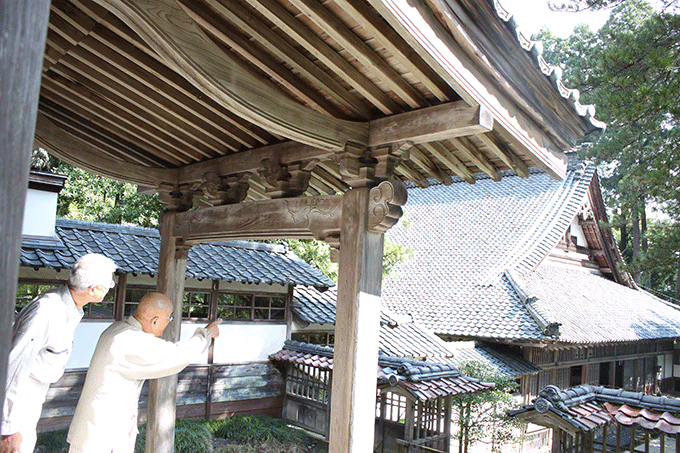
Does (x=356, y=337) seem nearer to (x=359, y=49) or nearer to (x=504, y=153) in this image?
(x=504, y=153)

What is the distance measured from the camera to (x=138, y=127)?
4230 mm

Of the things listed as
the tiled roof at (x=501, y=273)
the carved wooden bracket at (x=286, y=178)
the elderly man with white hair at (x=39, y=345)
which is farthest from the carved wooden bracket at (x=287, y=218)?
the tiled roof at (x=501, y=273)

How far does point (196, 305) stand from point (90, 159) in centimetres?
528

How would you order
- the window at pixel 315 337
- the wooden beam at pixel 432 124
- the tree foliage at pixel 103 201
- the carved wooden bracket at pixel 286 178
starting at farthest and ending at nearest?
the tree foliage at pixel 103 201
the window at pixel 315 337
the carved wooden bracket at pixel 286 178
the wooden beam at pixel 432 124

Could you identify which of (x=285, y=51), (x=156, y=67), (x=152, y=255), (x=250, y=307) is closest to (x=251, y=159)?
(x=156, y=67)

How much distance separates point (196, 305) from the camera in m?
9.39

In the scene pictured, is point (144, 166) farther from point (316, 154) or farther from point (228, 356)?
point (228, 356)

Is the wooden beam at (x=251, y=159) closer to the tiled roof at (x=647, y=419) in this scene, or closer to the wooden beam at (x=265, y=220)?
the wooden beam at (x=265, y=220)

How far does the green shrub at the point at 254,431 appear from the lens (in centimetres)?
845

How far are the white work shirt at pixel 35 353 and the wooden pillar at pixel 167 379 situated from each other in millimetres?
2597

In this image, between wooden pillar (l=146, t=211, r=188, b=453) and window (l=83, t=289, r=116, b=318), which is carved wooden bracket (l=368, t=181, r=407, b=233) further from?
window (l=83, t=289, r=116, b=318)

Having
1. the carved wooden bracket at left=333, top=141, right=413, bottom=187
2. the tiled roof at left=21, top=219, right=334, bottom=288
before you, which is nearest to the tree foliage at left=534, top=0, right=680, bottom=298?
the carved wooden bracket at left=333, top=141, right=413, bottom=187

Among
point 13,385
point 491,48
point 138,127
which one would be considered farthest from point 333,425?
point 138,127

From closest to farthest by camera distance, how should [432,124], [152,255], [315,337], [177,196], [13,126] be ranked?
[13,126] < [432,124] < [177,196] < [152,255] < [315,337]
